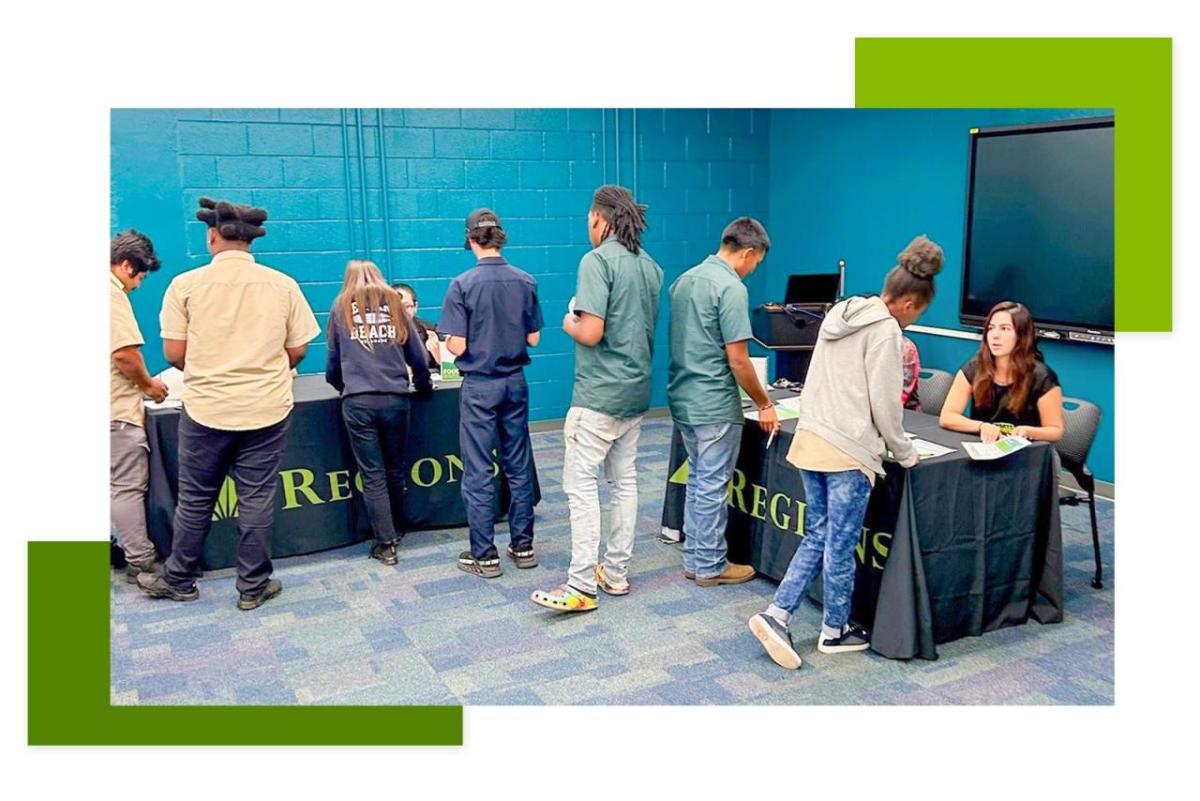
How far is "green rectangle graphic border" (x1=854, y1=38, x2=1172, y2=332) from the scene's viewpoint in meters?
2.11

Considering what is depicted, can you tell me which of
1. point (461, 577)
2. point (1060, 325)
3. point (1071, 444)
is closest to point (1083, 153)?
point (1060, 325)

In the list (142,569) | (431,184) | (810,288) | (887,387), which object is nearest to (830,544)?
(887,387)

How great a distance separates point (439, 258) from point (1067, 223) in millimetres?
3218

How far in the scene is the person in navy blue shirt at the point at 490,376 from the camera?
133 inches

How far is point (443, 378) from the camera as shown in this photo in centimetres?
410

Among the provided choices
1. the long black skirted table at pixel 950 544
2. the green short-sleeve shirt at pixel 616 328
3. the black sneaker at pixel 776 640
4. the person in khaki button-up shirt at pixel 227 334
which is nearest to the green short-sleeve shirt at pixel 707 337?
the green short-sleeve shirt at pixel 616 328

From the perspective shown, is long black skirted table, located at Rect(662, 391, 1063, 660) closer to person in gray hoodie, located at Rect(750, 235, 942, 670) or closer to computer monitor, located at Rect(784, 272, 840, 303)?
person in gray hoodie, located at Rect(750, 235, 942, 670)

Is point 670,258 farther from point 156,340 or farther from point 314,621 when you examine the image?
point 314,621

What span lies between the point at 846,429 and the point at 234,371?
184cm

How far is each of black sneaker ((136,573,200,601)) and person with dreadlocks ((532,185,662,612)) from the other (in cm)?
119

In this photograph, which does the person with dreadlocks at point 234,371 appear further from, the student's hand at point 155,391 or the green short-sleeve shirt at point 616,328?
the green short-sleeve shirt at point 616,328

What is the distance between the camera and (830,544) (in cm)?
277

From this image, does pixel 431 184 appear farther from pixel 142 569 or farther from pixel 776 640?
pixel 776 640
